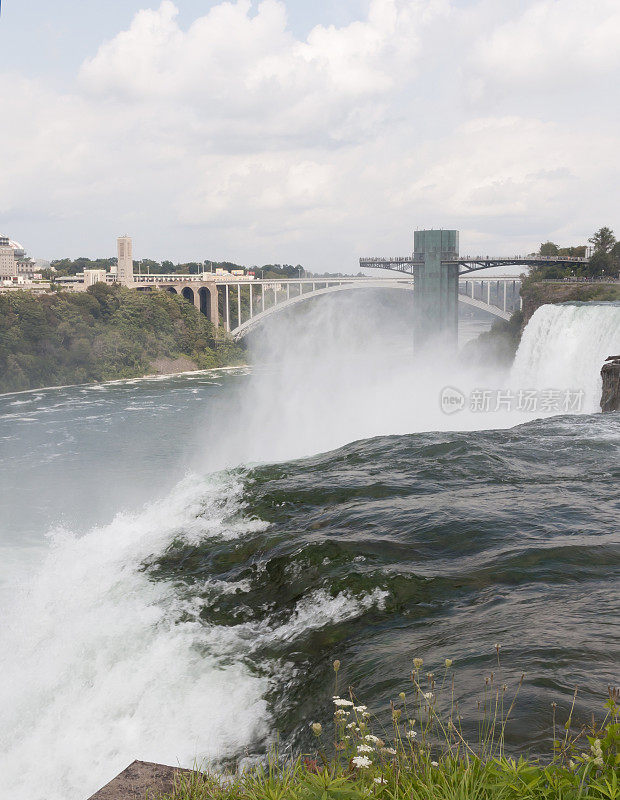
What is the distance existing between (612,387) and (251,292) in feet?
192

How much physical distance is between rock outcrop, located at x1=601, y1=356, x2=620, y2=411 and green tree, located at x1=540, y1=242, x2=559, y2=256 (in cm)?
4469

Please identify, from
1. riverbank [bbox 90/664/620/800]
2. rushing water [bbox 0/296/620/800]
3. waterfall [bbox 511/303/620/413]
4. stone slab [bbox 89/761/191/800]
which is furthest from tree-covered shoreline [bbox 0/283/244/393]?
riverbank [bbox 90/664/620/800]

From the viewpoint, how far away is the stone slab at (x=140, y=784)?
304cm

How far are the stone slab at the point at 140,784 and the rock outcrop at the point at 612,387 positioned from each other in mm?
17203

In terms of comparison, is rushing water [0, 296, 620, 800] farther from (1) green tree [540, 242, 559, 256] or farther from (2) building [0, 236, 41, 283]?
(2) building [0, 236, 41, 283]

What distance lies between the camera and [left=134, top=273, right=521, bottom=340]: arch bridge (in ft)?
210

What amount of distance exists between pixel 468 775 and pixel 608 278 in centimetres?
4959

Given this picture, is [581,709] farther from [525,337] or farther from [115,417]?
[115,417]

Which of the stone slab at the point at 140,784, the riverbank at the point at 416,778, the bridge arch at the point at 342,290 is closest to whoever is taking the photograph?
the riverbank at the point at 416,778

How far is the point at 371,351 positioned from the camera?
81.2 meters

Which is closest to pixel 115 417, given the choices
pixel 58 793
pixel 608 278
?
pixel 608 278

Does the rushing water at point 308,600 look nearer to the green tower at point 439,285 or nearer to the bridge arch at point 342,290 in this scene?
the green tower at point 439,285

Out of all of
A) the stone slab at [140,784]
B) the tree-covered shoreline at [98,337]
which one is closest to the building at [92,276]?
the tree-covered shoreline at [98,337]

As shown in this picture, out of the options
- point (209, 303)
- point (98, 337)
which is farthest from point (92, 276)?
point (98, 337)
